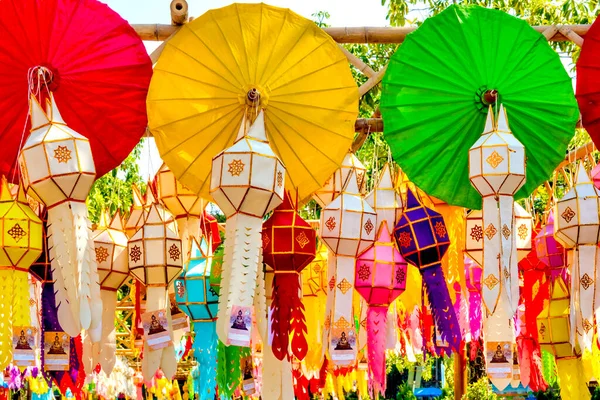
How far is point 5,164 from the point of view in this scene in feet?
14.3

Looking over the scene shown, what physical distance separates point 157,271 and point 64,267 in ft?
1.95

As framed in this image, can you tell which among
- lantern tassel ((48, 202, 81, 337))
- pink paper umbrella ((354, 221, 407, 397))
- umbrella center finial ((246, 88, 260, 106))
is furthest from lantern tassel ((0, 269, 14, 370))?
pink paper umbrella ((354, 221, 407, 397))

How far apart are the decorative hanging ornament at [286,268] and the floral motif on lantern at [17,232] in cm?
100

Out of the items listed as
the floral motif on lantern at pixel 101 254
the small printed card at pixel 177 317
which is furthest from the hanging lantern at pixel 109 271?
the small printed card at pixel 177 317

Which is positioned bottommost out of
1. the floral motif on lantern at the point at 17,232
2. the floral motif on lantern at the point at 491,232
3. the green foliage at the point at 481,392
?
the green foliage at the point at 481,392

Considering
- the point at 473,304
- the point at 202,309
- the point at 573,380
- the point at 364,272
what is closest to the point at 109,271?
the point at 202,309

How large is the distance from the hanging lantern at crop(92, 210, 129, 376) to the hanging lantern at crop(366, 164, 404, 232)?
4.05ft

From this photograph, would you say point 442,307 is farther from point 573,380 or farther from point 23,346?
point 23,346

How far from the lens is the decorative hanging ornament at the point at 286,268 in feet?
14.1

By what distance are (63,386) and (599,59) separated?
2.87 meters

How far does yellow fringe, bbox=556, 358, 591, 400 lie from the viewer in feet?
16.7

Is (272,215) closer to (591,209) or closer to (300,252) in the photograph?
(300,252)

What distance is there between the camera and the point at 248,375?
4727 millimetres

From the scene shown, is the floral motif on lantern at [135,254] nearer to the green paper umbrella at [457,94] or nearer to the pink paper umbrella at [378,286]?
the pink paper umbrella at [378,286]
